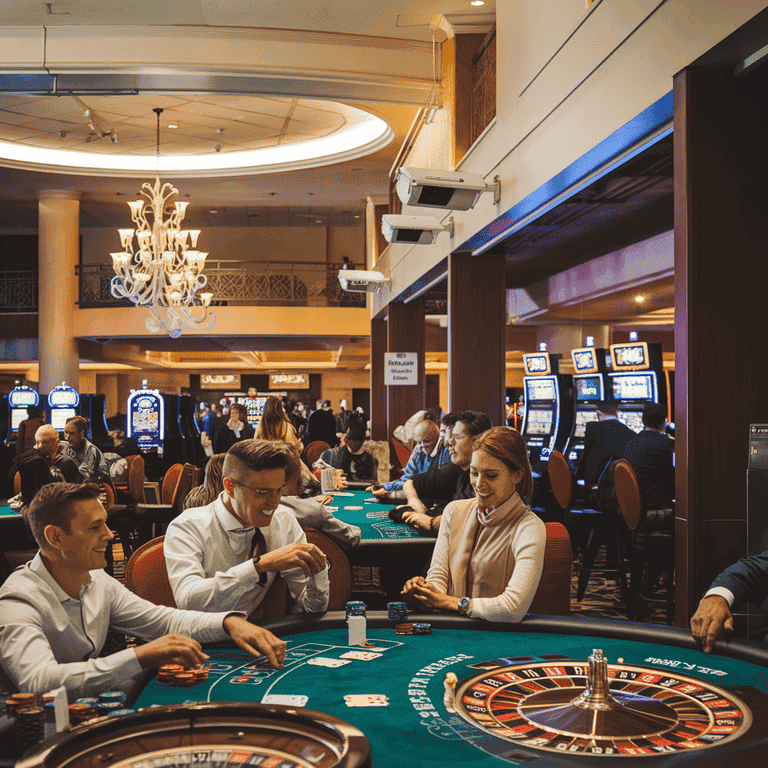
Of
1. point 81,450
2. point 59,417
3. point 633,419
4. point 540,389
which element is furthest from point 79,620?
point 59,417

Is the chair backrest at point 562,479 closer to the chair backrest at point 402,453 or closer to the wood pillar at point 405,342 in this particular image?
the chair backrest at point 402,453

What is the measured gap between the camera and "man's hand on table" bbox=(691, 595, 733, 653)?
1929mm

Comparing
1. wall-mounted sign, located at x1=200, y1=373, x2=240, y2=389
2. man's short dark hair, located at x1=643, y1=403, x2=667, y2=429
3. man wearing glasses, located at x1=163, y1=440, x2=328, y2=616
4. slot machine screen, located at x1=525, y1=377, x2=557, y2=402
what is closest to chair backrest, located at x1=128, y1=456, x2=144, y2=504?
man's short dark hair, located at x1=643, y1=403, x2=667, y2=429

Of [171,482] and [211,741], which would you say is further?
[171,482]

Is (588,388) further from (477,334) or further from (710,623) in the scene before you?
(710,623)

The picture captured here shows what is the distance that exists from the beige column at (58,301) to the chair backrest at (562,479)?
30.8ft

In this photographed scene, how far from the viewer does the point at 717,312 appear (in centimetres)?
292

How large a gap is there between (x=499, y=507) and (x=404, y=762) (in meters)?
1.36

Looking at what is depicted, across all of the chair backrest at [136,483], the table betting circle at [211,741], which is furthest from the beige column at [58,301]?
the table betting circle at [211,741]

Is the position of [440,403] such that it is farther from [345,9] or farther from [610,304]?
[345,9]

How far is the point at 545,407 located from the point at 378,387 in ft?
12.3

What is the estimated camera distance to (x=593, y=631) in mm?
2094

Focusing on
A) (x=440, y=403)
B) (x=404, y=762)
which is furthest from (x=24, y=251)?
(x=404, y=762)

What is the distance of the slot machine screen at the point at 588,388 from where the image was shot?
8.02 metres
